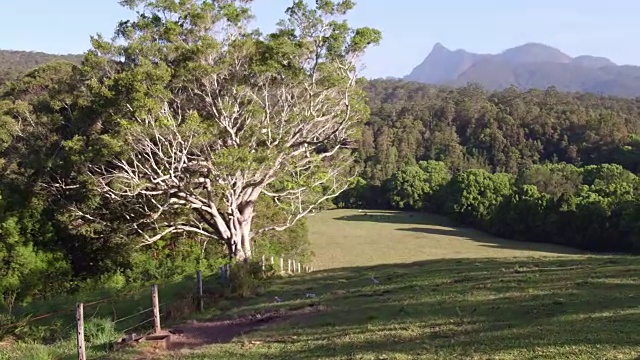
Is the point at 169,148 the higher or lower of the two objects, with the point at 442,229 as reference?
higher

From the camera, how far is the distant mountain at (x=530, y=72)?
5266 inches

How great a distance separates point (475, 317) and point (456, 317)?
31cm

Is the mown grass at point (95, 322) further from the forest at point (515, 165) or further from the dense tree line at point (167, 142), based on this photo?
the forest at point (515, 165)

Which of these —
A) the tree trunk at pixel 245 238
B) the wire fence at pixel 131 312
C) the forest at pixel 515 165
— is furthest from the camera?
the forest at pixel 515 165

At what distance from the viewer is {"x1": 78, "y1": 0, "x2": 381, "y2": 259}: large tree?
1886 centimetres

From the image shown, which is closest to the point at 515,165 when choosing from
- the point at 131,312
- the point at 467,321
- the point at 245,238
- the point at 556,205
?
the point at 556,205

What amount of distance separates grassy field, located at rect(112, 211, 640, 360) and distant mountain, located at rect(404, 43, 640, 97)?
379 feet

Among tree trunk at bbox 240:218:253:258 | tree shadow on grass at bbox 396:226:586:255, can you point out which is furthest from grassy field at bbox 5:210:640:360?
tree shadow on grass at bbox 396:226:586:255

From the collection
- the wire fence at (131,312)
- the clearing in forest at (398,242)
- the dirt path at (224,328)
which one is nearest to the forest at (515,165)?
the clearing in forest at (398,242)

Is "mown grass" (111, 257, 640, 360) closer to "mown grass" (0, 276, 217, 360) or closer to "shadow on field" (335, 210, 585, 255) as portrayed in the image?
"mown grass" (0, 276, 217, 360)

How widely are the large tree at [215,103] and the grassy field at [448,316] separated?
5245 mm

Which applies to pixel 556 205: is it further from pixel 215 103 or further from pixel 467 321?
pixel 467 321

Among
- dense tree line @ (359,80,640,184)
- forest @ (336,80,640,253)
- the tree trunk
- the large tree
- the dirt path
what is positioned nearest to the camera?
the dirt path

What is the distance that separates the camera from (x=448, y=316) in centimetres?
984
